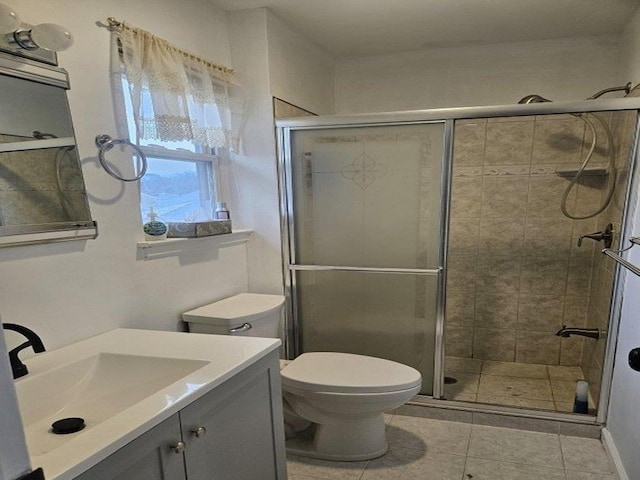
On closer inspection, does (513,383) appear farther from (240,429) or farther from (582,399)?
(240,429)

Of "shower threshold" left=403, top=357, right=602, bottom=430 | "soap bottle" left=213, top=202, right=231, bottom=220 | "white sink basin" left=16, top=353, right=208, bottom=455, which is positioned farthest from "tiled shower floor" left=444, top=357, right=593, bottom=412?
"white sink basin" left=16, top=353, right=208, bottom=455

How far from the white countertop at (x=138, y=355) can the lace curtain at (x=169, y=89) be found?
82 centimetres

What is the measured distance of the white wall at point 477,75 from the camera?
2.54 m

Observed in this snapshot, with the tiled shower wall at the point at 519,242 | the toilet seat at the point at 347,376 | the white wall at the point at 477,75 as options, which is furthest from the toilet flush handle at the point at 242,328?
the white wall at the point at 477,75

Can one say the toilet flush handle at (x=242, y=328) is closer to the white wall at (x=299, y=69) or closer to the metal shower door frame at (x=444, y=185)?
the metal shower door frame at (x=444, y=185)

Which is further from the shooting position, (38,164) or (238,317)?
(238,317)

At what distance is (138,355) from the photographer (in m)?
1.26

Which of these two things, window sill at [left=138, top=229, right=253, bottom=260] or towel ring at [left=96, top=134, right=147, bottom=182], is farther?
window sill at [left=138, top=229, right=253, bottom=260]

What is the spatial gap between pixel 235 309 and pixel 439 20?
1.96m

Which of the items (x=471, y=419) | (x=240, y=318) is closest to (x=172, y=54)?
(x=240, y=318)

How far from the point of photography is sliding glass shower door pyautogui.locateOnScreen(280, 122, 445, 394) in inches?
84.8

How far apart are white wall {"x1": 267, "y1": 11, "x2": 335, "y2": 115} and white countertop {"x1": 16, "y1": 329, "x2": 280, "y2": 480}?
1.46m

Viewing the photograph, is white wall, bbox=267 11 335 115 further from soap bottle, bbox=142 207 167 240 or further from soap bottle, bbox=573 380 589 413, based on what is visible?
soap bottle, bbox=573 380 589 413

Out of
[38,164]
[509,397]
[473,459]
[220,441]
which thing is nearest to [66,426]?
[220,441]
